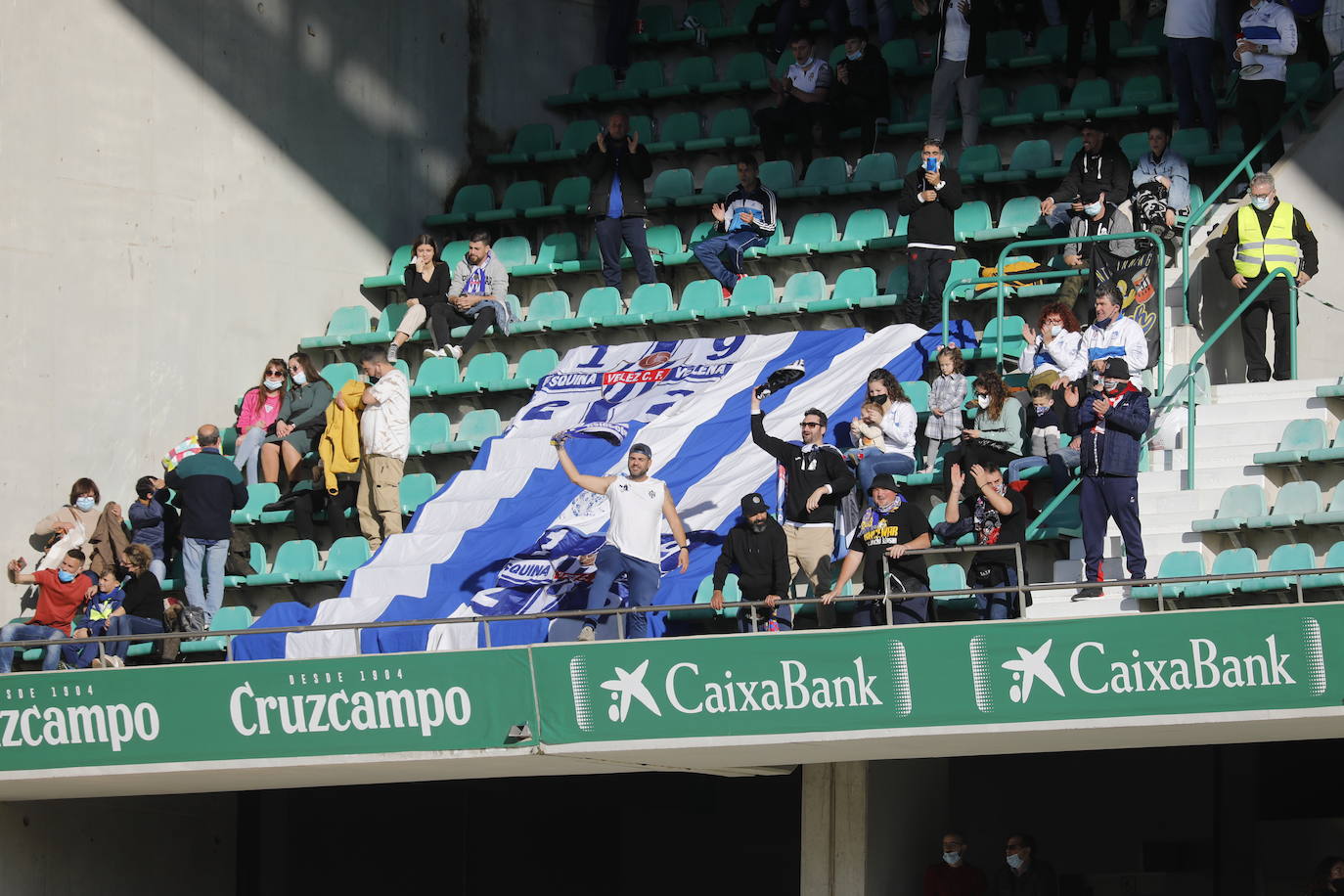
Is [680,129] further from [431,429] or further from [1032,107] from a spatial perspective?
[431,429]

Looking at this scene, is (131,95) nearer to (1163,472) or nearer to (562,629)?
(562,629)

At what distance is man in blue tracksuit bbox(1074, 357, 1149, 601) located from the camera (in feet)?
36.4

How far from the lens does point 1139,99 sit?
53.9 feet

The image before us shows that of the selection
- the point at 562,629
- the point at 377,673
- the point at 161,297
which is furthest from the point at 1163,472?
the point at 161,297

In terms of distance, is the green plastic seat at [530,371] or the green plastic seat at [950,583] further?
the green plastic seat at [530,371]

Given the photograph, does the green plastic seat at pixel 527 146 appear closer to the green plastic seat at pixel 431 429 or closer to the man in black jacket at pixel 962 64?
the man in black jacket at pixel 962 64

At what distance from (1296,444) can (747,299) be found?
4934 millimetres

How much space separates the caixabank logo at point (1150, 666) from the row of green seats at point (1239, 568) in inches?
45.6

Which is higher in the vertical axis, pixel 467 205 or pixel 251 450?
pixel 467 205

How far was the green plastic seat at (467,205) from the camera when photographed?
18469 millimetres

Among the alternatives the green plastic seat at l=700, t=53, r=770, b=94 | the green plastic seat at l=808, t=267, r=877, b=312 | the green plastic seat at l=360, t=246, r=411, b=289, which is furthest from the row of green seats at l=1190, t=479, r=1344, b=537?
the green plastic seat at l=700, t=53, r=770, b=94

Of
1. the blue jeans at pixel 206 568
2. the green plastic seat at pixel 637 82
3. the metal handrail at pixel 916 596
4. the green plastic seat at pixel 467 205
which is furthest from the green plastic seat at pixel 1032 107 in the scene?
the blue jeans at pixel 206 568

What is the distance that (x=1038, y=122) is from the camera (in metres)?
16.8

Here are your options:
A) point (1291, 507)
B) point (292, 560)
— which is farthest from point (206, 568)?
point (1291, 507)
